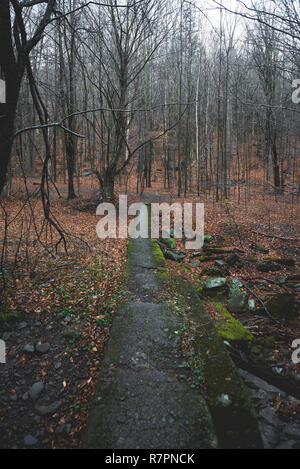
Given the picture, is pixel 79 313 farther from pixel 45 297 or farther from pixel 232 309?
pixel 232 309

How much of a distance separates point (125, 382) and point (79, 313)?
127cm

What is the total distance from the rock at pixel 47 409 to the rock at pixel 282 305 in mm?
3202

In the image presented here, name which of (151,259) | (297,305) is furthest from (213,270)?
(297,305)

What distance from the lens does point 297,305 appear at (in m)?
4.12

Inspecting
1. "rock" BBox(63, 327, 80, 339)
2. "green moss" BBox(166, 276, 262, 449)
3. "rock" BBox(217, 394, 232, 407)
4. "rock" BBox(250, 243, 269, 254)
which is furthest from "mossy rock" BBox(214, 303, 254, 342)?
"rock" BBox(250, 243, 269, 254)

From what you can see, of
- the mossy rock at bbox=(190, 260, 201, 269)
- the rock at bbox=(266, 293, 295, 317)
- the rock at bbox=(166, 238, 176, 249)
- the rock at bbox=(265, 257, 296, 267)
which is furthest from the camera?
the rock at bbox=(166, 238, 176, 249)

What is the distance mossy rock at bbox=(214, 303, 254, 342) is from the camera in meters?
3.49

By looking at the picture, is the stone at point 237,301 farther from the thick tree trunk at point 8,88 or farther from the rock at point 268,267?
the thick tree trunk at point 8,88

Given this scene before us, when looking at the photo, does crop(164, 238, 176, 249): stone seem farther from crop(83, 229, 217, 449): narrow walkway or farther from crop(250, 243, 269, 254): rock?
crop(83, 229, 217, 449): narrow walkway

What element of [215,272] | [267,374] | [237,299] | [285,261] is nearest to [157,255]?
[215,272]

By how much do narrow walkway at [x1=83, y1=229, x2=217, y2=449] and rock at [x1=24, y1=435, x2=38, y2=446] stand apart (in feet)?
1.32

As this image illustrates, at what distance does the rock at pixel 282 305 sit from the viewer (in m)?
4.06

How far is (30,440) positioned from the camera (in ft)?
6.64

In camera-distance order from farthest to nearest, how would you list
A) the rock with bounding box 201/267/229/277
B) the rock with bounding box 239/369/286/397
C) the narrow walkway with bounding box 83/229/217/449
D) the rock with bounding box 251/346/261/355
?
the rock with bounding box 201/267/229/277 < the rock with bounding box 251/346/261/355 < the rock with bounding box 239/369/286/397 < the narrow walkway with bounding box 83/229/217/449
